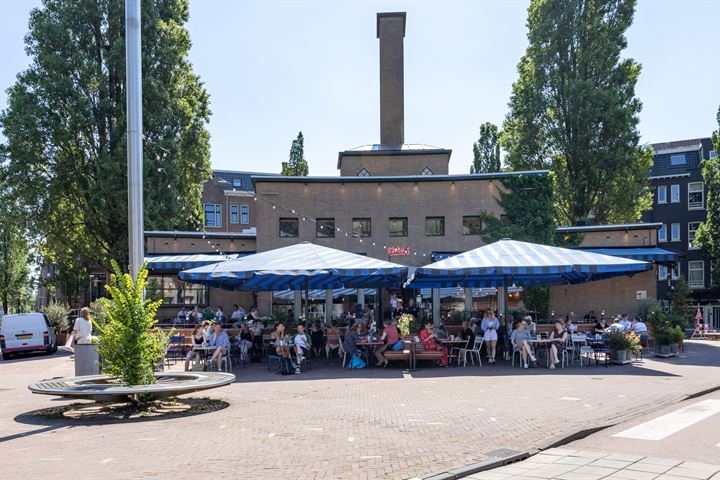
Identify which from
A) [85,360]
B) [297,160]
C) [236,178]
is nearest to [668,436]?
[85,360]

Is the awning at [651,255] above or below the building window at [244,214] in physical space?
below

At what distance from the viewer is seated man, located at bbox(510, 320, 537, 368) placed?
54.9ft

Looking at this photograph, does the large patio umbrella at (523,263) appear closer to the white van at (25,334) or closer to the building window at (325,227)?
the building window at (325,227)

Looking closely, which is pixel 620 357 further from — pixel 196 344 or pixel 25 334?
pixel 25 334

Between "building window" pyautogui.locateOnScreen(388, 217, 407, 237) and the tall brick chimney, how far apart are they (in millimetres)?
11673

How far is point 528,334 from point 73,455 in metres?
12.5

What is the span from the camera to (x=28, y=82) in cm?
3294

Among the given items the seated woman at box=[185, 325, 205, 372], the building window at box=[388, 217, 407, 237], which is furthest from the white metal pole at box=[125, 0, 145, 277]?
the building window at box=[388, 217, 407, 237]

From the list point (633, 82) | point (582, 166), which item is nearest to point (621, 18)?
point (633, 82)

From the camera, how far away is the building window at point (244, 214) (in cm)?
6631

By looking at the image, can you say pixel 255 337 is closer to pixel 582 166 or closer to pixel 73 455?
pixel 73 455

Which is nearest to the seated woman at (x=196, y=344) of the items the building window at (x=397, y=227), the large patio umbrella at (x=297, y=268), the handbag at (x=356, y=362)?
the large patio umbrella at (x=297, y=268)

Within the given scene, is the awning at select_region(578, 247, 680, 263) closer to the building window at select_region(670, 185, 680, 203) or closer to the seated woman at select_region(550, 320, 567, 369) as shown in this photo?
the seated woman at select_region(550, 320, 567, 369)

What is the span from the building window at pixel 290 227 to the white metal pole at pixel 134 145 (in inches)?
668
